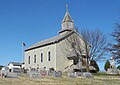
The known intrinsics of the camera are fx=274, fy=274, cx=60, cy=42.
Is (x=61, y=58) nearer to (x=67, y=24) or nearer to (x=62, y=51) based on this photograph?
(x=62, y=51)

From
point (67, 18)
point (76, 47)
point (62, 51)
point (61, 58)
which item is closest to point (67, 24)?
point (67, 18)

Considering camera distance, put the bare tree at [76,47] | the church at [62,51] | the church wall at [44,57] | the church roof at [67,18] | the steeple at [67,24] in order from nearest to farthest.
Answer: the bare tree at [76,47], the church at [62,51], the church wall at [44,57], the steeple at [67,24], the church roof at [67,18]

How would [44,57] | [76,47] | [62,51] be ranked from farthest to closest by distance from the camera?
[44,57] → [62,51] → [76,47]

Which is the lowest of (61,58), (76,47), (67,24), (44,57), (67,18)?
(61,58)

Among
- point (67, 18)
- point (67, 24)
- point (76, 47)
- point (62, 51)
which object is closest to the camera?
point (76, 47)

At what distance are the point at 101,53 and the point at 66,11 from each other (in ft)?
63.1

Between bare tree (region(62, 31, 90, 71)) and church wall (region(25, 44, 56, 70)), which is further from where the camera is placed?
church wall (region(25, 44, 56, 70))

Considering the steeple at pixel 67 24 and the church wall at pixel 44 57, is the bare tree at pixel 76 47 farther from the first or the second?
the steeple at pixel 67 24

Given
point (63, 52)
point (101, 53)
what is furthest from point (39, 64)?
point (101, 53)

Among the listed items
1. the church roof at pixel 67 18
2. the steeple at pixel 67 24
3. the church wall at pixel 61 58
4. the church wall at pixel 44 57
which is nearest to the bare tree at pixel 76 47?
the church wall at pixel 61 58

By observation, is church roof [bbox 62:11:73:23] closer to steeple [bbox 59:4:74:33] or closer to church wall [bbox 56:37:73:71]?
steeple [bbox 59:4:74:33]

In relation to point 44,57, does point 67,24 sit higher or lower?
higher

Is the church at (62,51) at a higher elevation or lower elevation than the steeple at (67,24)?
lower

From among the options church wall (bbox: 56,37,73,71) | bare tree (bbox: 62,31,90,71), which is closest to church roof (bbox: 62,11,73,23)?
bare tree (bbox: 62,31,90,71)
